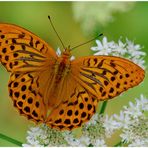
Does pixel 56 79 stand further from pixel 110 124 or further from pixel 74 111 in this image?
pixel 110 124

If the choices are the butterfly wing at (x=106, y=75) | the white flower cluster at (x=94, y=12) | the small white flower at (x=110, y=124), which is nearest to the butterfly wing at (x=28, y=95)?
the butterfly wing at (x=106, y=75)

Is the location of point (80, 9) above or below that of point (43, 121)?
above

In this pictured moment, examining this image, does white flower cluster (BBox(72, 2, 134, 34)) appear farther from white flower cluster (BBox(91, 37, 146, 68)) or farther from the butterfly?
the butterfly

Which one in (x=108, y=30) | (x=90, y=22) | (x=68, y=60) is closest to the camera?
(x=68, y=60)

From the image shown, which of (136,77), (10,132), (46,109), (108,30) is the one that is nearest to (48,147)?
(46,109)

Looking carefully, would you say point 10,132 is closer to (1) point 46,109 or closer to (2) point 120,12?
(2) point 120,12

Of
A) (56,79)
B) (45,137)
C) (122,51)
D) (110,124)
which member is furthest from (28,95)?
(122,51)

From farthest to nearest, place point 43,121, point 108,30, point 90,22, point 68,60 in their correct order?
point 108,30
point 90,22
point 68,60
point 43,121
